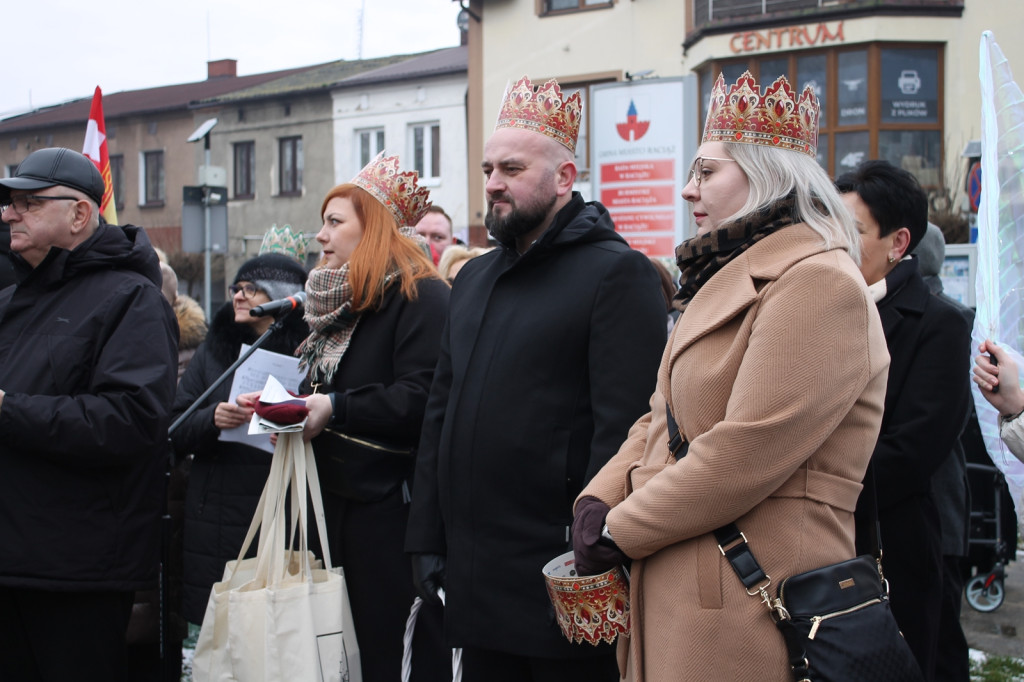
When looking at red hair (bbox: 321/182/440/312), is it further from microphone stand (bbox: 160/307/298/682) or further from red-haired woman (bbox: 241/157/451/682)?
microphone stand (bbox: 160/307/298/682)

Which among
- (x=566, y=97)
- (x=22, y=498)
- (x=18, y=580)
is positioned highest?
(x=566, y=97)

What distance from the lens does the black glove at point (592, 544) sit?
231 centimetres

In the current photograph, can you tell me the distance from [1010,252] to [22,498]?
303 cm

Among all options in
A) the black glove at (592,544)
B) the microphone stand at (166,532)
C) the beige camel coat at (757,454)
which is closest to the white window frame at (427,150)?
the microphone stand at (166,532)

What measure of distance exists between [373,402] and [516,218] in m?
0.89

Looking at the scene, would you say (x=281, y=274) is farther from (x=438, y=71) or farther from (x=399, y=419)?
(x=438, y=71)

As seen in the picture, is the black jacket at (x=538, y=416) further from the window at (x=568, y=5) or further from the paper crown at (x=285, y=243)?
the window at (x=568, y=5)

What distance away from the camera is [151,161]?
32.4m

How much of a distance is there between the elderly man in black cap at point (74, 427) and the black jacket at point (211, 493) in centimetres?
69

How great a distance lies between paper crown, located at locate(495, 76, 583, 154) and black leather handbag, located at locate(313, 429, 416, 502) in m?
1.23

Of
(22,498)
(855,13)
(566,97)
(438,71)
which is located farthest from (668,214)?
(438,71)

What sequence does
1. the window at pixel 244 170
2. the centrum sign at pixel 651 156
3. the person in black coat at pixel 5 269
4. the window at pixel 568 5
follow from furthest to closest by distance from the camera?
the window at pixel 244 170 → the window at pixel 568 5 → the centrum sign at pixel 651 156 → the person in black coat at pixel 5 269

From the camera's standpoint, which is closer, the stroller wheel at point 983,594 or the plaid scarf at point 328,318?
the plaid scarf at point 328,318

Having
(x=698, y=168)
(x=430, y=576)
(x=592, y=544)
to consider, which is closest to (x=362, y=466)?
(x=430, y=576)
